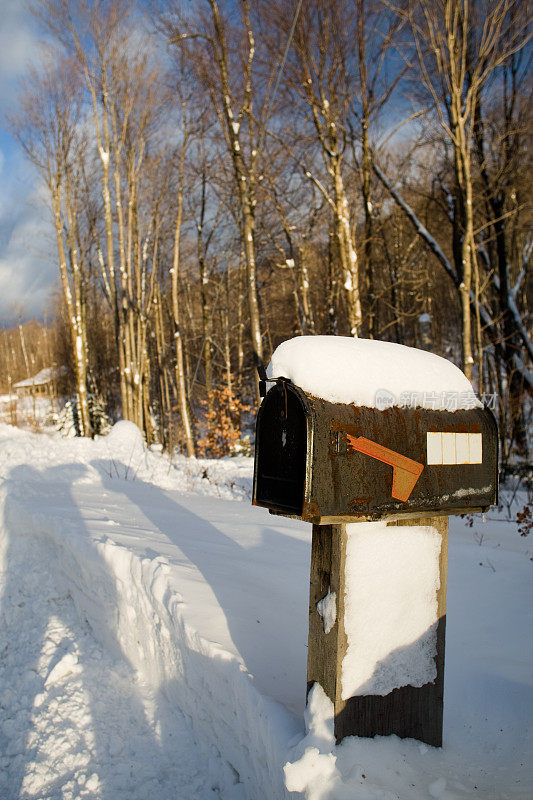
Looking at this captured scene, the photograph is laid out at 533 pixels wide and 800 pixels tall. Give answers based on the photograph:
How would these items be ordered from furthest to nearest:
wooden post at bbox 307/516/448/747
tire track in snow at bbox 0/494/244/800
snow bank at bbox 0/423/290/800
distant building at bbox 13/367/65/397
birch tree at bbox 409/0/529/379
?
distant building at bbox 13/367/65/397 < birch tree at bbox 409/0/529/379 < tire track in snow at bbox 0/494/244/800 < snow bank at bbox 0/423/290/800 < wooden post at bbox 307/516/448/747

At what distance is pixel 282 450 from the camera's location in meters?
1.94

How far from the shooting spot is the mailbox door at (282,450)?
1.81 metres

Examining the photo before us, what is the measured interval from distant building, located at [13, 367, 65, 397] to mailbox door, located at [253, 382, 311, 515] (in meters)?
30.0

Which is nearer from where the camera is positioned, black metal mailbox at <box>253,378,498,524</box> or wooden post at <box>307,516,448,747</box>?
black metal mailbox at <box>253,378,498,524</box>

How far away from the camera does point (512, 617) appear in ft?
11.2

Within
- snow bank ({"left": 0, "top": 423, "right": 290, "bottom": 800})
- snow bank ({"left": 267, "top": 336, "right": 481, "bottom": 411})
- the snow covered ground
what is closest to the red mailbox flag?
snow bank ({"left": 267, "top": 336, "right": 481, "bottom": 411})

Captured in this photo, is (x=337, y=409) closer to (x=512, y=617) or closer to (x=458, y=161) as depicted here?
(x=512, y=617)

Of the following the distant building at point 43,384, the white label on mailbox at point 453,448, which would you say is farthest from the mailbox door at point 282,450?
the distant building at point 43,384

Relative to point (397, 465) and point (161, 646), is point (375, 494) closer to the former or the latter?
point (397, 465)

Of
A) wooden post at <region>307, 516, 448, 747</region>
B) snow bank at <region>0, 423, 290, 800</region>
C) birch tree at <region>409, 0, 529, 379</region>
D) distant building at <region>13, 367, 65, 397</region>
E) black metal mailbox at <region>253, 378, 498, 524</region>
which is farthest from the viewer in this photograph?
distant building at <region>13, 367, 65, 397</region>

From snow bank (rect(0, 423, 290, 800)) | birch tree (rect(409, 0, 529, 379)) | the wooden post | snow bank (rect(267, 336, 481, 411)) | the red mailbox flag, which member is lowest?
snow bank (rect(0, 423, 290, 800))

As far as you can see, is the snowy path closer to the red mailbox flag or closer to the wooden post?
the wooden post

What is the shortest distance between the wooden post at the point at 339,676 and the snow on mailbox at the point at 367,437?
191 mm

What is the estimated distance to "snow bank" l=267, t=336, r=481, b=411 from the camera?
1883 mm
